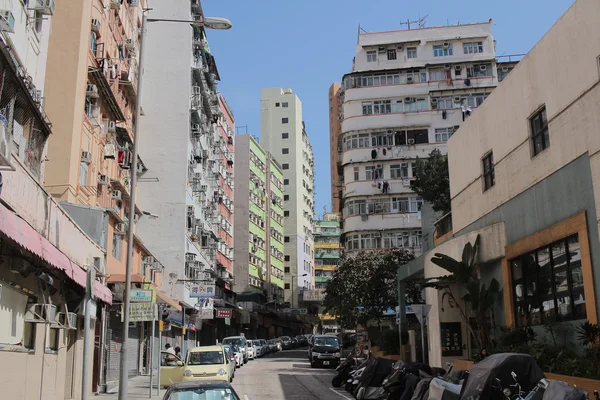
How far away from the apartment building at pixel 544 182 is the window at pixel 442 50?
37117 millimetres

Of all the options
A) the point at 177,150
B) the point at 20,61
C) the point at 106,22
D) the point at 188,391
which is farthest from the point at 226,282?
the point at 188,391

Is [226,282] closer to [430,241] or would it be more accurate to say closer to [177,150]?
[177,150]

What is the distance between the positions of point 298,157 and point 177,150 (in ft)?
219

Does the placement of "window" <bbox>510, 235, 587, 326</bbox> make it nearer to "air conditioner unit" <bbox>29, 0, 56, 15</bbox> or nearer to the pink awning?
the pink awning

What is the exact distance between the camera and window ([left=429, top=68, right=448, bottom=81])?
185 ft

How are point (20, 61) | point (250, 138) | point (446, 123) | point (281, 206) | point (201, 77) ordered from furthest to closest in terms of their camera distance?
1. point (281, 206)
2. point (250, 138)
3. point (446, 123)
4. point (201, 77)
5. point (20, 61)

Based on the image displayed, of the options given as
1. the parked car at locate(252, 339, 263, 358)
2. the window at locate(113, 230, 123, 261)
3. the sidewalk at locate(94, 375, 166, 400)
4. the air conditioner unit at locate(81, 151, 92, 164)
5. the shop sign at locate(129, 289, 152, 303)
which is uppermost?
the air conditioner unit at locate(81, 151, 92, 164)

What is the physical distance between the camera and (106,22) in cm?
2955

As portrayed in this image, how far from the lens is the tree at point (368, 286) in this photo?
4269 centimetres

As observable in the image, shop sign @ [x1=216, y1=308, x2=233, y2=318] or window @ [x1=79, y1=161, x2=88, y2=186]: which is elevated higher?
window @ [x1=79, y1=161, x2=88, y2=186]

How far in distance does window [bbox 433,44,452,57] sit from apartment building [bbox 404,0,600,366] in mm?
37117

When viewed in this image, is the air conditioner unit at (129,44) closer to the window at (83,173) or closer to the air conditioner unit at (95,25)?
the air conditioner unit at (95,25)

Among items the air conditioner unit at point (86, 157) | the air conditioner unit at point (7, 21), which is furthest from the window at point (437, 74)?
the air conditioner unit at point (7, 21)

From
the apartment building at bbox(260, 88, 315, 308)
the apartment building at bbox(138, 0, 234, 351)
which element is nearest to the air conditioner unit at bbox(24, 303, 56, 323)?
the apartment building at bbox(138, 0, 234, 351)
